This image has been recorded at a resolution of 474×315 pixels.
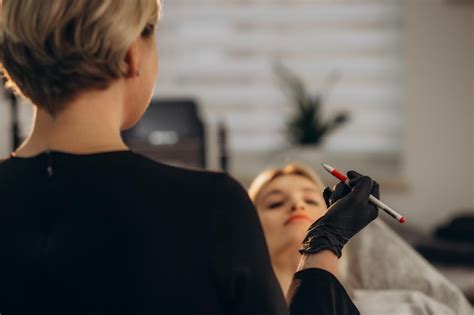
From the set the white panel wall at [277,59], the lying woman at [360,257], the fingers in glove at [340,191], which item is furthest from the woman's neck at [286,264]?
the white panel wall at [277,59]

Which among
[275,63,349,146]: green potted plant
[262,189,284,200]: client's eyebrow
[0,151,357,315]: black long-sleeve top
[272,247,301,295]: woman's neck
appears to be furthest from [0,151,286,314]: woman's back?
[275,63,349,146]: green potted plant

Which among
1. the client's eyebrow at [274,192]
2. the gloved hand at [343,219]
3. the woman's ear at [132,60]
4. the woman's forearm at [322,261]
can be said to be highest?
the woman's ear at [132,60]

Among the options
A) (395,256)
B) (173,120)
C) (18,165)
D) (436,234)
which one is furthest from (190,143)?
(18,165)

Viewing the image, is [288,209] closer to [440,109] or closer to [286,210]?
[286,210]

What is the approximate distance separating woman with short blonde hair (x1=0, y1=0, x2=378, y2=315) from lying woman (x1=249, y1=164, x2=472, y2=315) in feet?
2.47

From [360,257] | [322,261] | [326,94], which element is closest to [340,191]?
[322,261]

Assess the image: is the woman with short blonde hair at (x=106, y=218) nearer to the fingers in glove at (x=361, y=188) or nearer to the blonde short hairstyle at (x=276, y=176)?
the fingers in glove at (x=361, y=188)

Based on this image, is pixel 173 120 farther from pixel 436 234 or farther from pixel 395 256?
pixel 395 256

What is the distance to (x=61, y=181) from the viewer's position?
2.29 ft

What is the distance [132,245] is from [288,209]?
100cm

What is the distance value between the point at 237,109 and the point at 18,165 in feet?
9.58

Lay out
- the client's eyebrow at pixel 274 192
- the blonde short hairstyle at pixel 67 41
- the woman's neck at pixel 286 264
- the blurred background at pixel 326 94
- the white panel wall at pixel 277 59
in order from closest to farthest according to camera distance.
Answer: the blonde short hairstyle at pixel 67 41 → the woman's neck at pixel 286 264 → the client's eyebrow at pixel 274 192 → the blurred background at pixel 326 94 → the white panel wall at pixel 277 59

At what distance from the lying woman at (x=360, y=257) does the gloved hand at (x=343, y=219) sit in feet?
1.45

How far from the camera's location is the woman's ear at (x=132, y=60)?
2.35 feet
